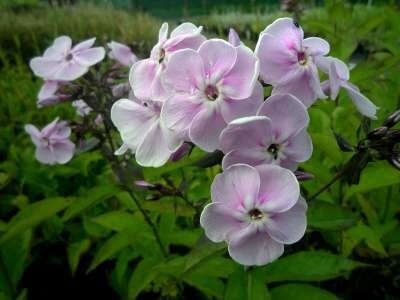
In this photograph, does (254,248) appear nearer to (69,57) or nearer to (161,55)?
(161,55)

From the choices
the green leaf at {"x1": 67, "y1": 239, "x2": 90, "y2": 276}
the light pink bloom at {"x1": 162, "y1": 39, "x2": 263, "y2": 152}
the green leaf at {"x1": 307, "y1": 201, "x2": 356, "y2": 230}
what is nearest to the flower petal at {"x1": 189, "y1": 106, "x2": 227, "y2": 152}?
the light pink bloom at {"x1": 162, "y1": 39, "x2": 263, "y2": 152}

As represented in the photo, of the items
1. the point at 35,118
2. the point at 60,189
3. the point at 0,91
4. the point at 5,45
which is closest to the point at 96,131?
the point at 60,189

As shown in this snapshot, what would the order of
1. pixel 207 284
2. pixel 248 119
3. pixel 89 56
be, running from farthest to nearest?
1. pixel 89 56
2. pixel 207 284
3. pixel 248 119

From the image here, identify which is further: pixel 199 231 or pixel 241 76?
pixel 199 231

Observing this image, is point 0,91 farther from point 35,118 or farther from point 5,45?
point 5,45

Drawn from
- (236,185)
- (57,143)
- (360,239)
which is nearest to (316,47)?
(236,185)

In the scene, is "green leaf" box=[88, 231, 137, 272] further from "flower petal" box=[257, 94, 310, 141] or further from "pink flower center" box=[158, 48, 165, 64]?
"flower petal" box=[257, 94, 310, 141]

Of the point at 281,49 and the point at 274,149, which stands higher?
the point at 281,49
